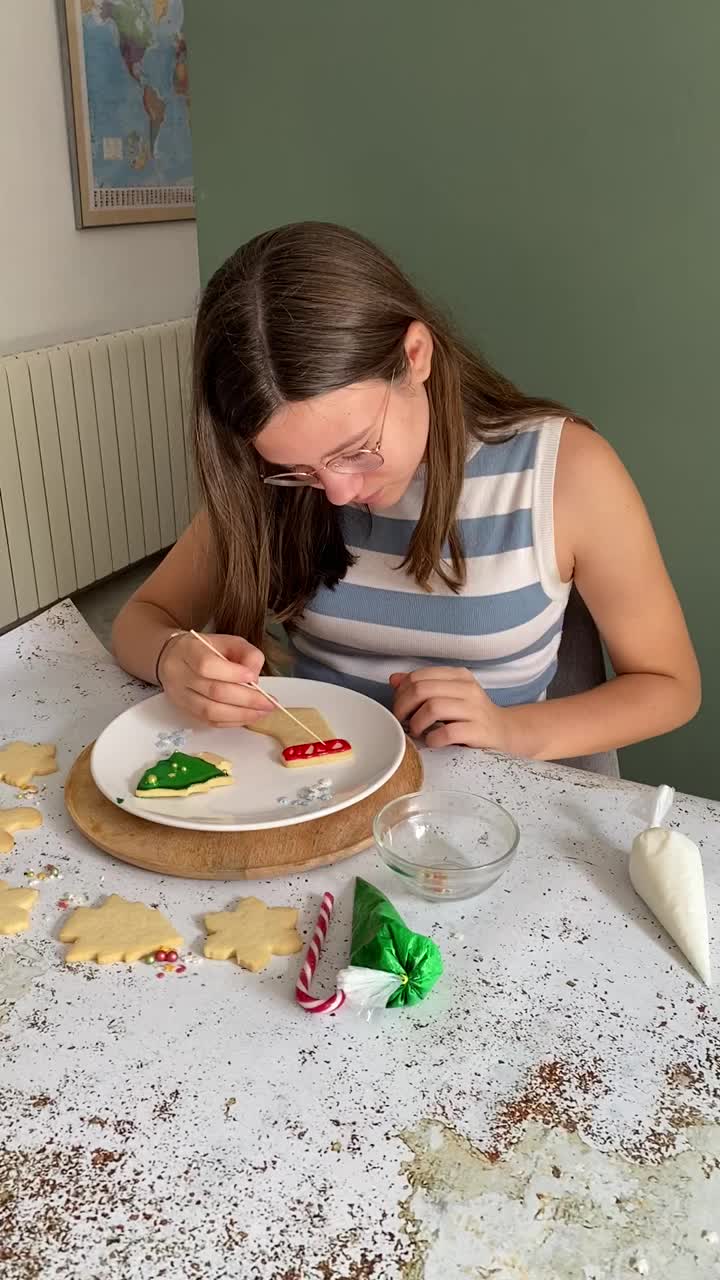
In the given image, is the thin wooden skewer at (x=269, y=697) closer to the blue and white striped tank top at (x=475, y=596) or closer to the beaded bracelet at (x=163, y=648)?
the beaded bracelet at (x=163, y=648)

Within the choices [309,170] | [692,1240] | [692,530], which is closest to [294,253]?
[309,170]

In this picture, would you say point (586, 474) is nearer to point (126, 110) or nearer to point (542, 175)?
point (542, 175)

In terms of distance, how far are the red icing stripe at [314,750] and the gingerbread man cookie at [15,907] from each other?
293mm

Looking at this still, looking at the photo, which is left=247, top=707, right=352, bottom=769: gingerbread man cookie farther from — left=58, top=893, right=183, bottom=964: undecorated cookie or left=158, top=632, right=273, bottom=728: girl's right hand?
left=58, top=893, right=183, bottom=964: undecorated cookie

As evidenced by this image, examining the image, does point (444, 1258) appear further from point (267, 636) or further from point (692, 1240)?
point (267, 636)

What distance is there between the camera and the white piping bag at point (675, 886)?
0.83m

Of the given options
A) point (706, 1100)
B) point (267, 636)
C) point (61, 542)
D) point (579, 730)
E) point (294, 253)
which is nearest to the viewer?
point (706, 1100)

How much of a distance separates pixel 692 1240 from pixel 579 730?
0.73 m

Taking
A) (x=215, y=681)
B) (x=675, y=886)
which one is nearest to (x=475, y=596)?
(x=215, y=681)

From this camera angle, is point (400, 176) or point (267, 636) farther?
point (400, 176)

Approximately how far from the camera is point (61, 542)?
3859 mm

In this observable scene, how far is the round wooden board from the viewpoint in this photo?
0.95 m

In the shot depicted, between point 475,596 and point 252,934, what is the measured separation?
2.22 feet

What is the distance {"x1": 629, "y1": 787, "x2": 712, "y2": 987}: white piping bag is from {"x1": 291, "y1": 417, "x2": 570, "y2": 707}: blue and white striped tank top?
1.75ft
